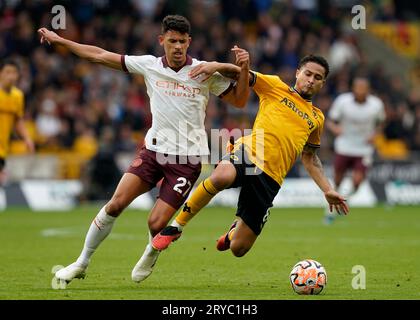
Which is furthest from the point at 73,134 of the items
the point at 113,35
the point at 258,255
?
the point at 258,255

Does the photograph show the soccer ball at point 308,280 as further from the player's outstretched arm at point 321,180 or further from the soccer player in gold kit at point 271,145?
the soccer player in gold kit at point 271,145

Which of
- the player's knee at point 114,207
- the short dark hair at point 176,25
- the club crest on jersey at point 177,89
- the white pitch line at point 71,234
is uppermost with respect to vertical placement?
the short dark hair at point 176,25

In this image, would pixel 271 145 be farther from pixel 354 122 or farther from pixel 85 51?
pixel 354 122

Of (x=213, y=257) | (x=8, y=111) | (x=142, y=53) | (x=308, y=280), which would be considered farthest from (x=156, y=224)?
(x=142, y=53)

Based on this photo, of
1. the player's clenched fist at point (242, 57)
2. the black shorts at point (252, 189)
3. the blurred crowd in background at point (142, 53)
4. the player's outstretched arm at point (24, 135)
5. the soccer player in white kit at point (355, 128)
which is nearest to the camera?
the player's clenched fist at point (242, 57)

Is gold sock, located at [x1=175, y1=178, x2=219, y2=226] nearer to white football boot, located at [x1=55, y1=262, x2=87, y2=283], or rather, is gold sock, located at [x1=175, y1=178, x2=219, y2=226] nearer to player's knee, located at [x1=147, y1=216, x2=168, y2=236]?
player's knee, located at [x1=147, y1=216, x2=168, y2=236]

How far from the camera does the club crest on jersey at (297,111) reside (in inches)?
392

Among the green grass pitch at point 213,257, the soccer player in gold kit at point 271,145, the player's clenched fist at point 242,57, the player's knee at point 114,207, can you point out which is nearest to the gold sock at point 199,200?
the soccer player in gold kit at point 271,145

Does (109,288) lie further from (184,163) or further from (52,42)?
(52,42)

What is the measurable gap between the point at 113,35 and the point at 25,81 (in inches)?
126

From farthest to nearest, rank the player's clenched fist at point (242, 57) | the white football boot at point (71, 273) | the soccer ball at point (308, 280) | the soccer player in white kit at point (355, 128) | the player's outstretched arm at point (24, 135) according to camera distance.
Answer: the soccer player in white kit at point (355, 128) → the player's outstretched arm at point (24, 135) → the player's clenched fist at point (242, 57) → the white football boot at point (71, 273) → the soccer ball at point (308, 280)

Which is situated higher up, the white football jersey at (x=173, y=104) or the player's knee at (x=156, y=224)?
the white football jersey at (x=173, y=104)

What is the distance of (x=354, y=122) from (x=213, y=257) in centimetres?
714

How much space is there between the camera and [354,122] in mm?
18828
